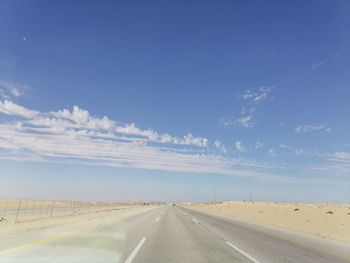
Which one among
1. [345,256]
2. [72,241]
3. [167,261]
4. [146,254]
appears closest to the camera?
[167,261]

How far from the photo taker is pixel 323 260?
44.5ft

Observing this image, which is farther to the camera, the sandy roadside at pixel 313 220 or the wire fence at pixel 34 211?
the wire fence at pixel 34 211

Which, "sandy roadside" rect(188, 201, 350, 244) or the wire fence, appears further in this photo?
the wire fence

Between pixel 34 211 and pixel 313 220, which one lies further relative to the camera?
pixel 34 211

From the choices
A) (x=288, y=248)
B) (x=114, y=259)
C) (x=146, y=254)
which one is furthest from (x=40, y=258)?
(x=288, y=248)

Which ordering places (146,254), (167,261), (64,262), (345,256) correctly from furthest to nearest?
(345,256) < (146,254) < (167,261) < (64,262)

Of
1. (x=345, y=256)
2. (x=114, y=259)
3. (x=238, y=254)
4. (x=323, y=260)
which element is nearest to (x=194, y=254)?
(x=238, y=254)

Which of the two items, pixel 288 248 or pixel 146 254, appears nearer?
pixel 146 254

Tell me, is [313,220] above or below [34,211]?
below

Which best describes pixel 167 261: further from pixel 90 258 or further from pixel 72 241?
pixel 72 241

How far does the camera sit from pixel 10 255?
1221 cm

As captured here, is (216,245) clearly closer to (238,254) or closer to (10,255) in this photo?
(238,254)

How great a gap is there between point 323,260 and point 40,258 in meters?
8.63

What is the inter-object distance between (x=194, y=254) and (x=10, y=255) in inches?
222
